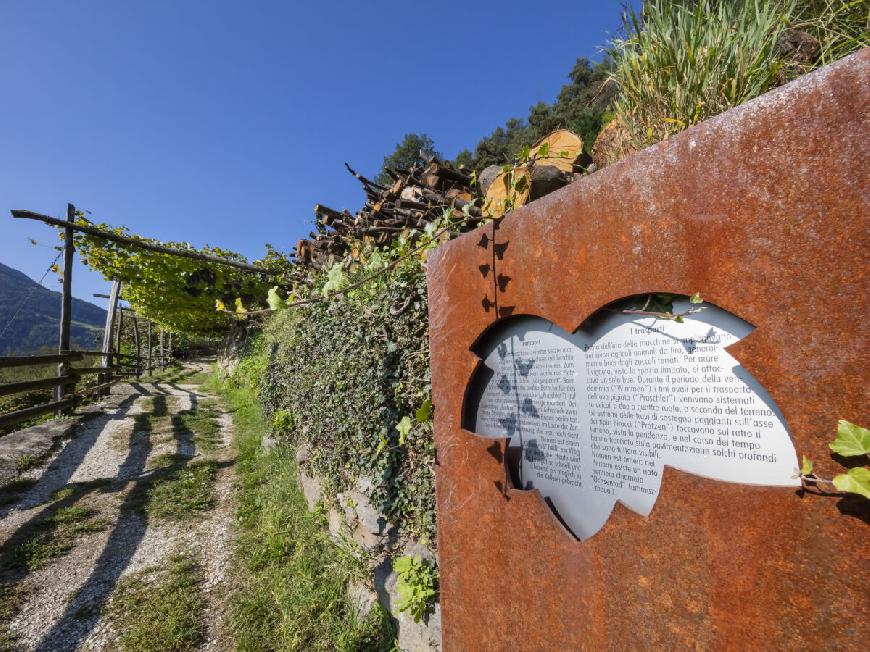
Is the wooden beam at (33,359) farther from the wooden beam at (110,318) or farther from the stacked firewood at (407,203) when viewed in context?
the stacked firewood at (407,203)

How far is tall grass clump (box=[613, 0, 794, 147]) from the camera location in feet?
4.91

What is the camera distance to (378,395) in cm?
291

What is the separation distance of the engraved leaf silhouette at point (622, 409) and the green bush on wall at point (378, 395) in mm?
613

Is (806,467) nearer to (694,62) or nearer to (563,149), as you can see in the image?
(694,62)

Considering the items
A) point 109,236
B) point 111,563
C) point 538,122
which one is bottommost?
point 111,563

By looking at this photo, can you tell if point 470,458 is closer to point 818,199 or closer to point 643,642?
point 643,642

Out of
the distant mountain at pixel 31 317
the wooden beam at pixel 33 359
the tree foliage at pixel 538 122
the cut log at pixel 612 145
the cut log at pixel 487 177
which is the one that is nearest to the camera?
the cut log at pixel 612 145

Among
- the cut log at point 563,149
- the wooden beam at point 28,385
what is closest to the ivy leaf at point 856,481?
the cut log at point 563,149

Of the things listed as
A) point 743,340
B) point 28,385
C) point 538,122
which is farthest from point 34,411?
point 538,122

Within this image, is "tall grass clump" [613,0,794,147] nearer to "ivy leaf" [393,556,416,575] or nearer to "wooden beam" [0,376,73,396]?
"ivy leaf" [393,556,416,575]

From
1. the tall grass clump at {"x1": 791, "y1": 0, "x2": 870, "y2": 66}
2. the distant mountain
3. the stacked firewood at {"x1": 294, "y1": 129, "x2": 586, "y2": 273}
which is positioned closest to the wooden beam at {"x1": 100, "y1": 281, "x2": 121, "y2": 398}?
the stacked firewood at {"x1": 294, "y1": 129, "x2": 586, "y2": 273}

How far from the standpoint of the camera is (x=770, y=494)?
0.87m

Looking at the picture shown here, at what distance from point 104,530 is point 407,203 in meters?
4.44

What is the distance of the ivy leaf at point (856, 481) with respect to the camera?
0.73m
